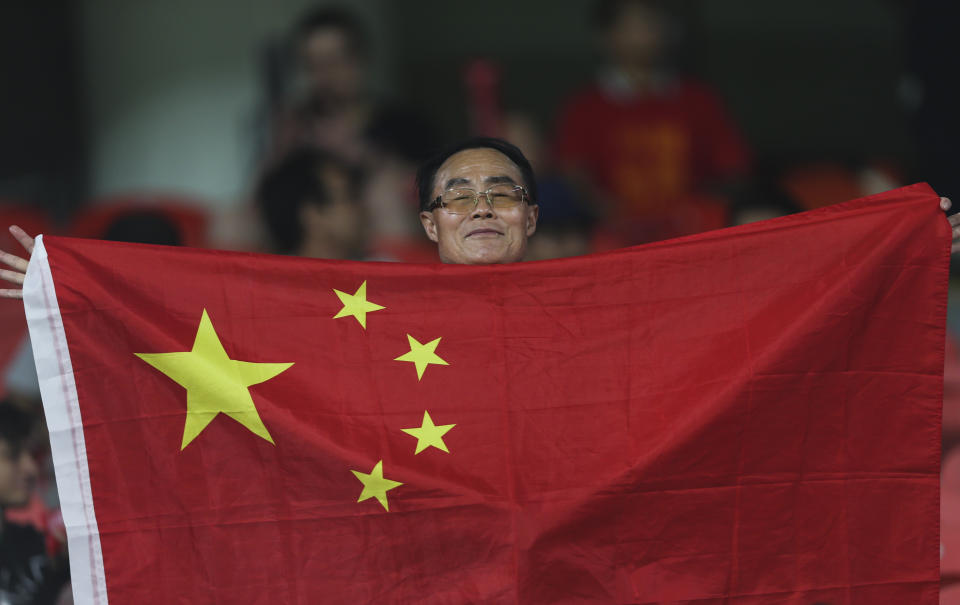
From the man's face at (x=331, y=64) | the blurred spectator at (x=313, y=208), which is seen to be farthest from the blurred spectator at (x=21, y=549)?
the man's face at (x=331, y=64)

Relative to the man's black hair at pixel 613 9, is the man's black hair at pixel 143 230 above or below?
below

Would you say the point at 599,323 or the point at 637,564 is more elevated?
the point at 599,323

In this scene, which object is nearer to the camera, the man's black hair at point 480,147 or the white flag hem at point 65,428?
the white flag hem at point 65,428

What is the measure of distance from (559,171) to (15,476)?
2764mm

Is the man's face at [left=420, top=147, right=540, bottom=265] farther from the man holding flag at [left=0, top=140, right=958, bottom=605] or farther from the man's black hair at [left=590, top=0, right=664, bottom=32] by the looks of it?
the man's black hair at [left=590, top=0, right=664, bottom=32]

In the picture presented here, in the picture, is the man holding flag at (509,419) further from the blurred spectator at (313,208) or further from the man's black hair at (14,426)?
the blurred spectator at (313,208)

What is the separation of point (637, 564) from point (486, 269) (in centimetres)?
73

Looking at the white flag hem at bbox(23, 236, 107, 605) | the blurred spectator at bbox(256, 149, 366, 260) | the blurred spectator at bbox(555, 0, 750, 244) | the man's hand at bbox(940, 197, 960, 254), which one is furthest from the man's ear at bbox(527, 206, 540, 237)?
the blurred spectator at bbox(555, 0, 750, 244)

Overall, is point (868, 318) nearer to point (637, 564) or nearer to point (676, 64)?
point (637, 564)

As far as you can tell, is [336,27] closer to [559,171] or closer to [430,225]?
[559,171]

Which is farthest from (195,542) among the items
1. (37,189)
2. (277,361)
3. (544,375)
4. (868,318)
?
(37,189)

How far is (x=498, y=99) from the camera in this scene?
26.5 ft

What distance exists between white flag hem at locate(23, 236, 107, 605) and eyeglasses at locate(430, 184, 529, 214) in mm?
934

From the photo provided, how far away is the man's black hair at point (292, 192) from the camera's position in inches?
184
